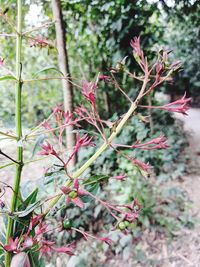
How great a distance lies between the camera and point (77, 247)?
84.0 inches

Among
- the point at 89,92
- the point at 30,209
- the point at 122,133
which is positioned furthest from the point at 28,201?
the point at 122,133

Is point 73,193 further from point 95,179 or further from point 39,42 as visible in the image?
point 39,42

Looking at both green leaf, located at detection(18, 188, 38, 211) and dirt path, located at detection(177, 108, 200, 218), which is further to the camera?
dirt path, located at detection(177, 108, 200, 218)

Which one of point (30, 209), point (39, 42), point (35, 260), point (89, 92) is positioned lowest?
point (35, 260)

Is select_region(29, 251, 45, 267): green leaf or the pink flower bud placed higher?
the pink flower bud

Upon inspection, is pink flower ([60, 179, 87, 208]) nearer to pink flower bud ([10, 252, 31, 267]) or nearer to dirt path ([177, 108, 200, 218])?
pink flower bud ([10, 252, 31, 267])

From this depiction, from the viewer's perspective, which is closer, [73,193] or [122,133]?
[73,193]

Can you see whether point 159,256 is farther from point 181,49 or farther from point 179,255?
point 181,49

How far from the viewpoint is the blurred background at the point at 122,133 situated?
204 cm

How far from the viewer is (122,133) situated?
3.21m

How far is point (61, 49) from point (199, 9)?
1.38 m

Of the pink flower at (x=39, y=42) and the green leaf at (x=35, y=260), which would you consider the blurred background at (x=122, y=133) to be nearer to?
the pink flower at (x=39, y=42)

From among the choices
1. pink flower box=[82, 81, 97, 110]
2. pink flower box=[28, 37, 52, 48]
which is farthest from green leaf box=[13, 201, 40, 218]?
pink flower box=[28, 37, 52, 48]

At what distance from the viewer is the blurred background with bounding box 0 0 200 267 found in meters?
2.04
